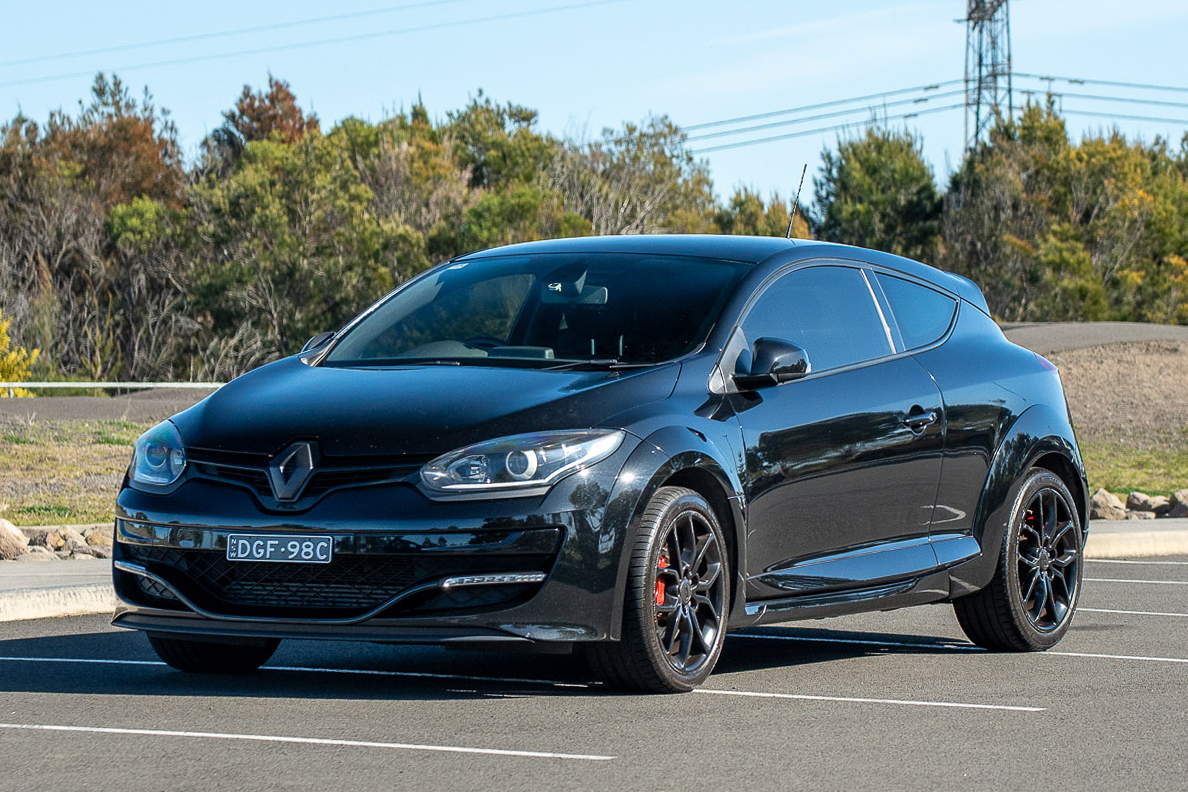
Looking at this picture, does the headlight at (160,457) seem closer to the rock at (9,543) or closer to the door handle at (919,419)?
the door handle at (919,419)

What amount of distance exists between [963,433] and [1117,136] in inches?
2226

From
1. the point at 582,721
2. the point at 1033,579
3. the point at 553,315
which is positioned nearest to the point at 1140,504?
the point at 1033,579

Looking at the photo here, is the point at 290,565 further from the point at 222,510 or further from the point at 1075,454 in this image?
the point at 1075,454

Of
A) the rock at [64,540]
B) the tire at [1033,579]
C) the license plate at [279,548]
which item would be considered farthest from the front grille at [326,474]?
the rock at [64,540]

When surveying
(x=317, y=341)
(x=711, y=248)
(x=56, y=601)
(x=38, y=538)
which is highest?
(x=711, y=248)

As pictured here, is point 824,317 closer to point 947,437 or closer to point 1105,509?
point 947,437

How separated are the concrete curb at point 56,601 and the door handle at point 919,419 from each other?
445 cm

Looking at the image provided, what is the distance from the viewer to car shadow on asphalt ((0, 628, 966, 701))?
6637 mm

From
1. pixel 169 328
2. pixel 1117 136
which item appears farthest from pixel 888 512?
pixel 1117 136

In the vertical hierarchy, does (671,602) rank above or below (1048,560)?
above

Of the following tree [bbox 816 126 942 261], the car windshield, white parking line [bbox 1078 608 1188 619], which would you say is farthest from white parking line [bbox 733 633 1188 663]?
tree [bbox 816 126 942 261]

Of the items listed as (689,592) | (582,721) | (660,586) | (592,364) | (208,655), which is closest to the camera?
(582,721)

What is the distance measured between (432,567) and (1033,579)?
3644 mm

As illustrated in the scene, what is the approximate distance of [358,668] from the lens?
7.30 meters
